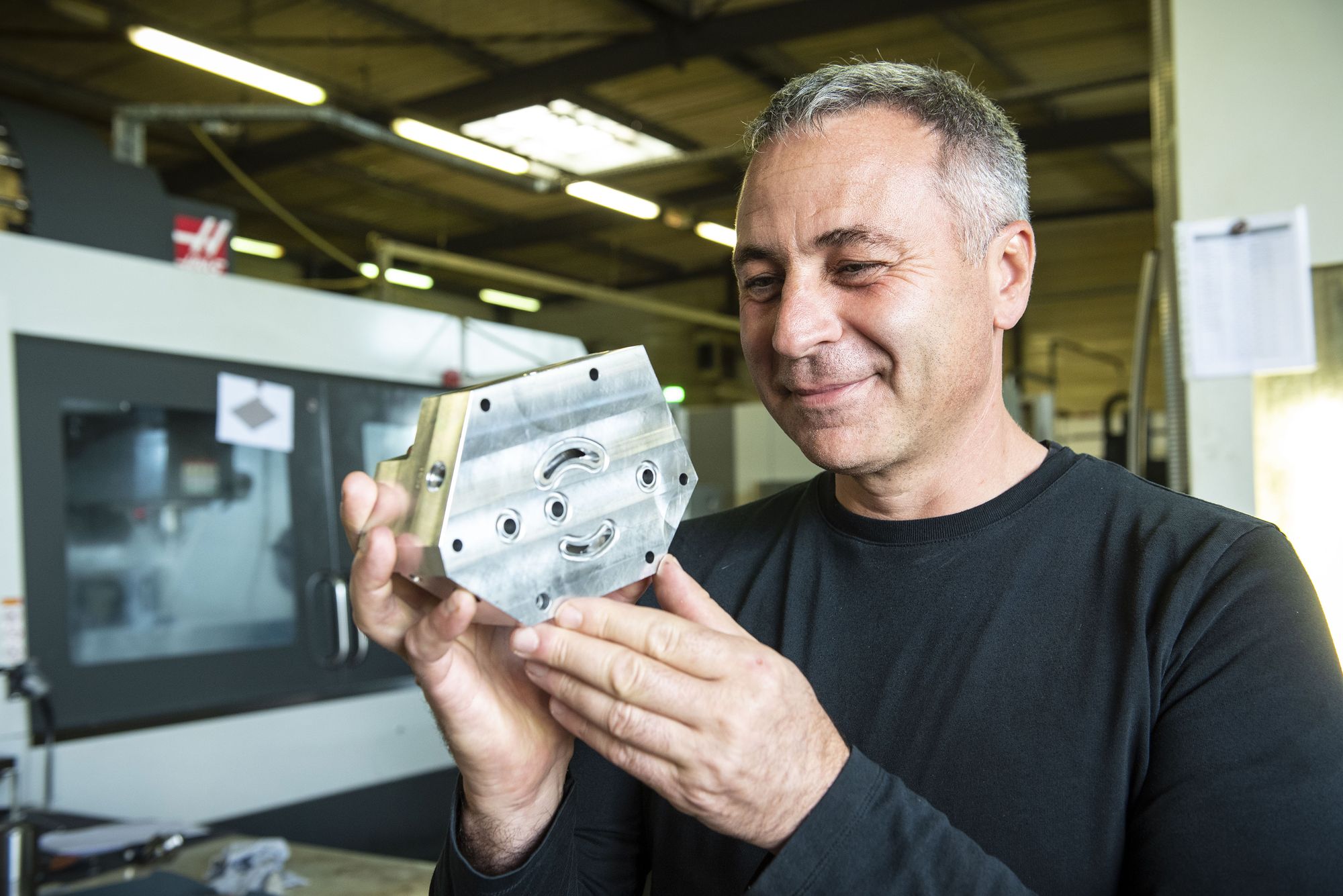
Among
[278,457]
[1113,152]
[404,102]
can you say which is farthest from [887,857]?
[1113,152]

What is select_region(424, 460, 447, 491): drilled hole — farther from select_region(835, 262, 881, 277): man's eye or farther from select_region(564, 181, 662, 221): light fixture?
select_region(564, 181, 662, 221): light fixture

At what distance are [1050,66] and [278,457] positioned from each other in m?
5.19

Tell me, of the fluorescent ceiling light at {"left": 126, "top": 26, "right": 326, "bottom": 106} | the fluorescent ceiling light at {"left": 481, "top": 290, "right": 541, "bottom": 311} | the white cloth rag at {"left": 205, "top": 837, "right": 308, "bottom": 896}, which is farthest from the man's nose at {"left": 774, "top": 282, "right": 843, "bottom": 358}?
the fluorescent ceiling light at {"left": 481, "top": 290, "right": 541, "bottom": 311}

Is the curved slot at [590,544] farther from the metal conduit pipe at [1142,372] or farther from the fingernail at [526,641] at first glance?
the metal conduit pipe at [1142,372]

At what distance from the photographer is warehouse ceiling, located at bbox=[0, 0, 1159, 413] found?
18.0ft

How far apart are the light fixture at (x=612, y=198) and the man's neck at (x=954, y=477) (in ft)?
18.1

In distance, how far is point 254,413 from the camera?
2.75 meters

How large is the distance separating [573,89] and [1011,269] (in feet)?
17.4

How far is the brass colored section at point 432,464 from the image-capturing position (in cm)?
66

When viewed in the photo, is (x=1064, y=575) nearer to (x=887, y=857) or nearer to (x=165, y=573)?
(x=887, y=857)

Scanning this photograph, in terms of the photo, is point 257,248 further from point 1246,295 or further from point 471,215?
point 1246,295

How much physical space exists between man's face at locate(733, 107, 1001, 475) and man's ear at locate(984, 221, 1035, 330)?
0.06m

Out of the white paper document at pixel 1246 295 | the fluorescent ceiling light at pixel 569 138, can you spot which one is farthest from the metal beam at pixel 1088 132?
the white paper document at pixel 1246 295

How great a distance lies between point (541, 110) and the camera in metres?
6.43
